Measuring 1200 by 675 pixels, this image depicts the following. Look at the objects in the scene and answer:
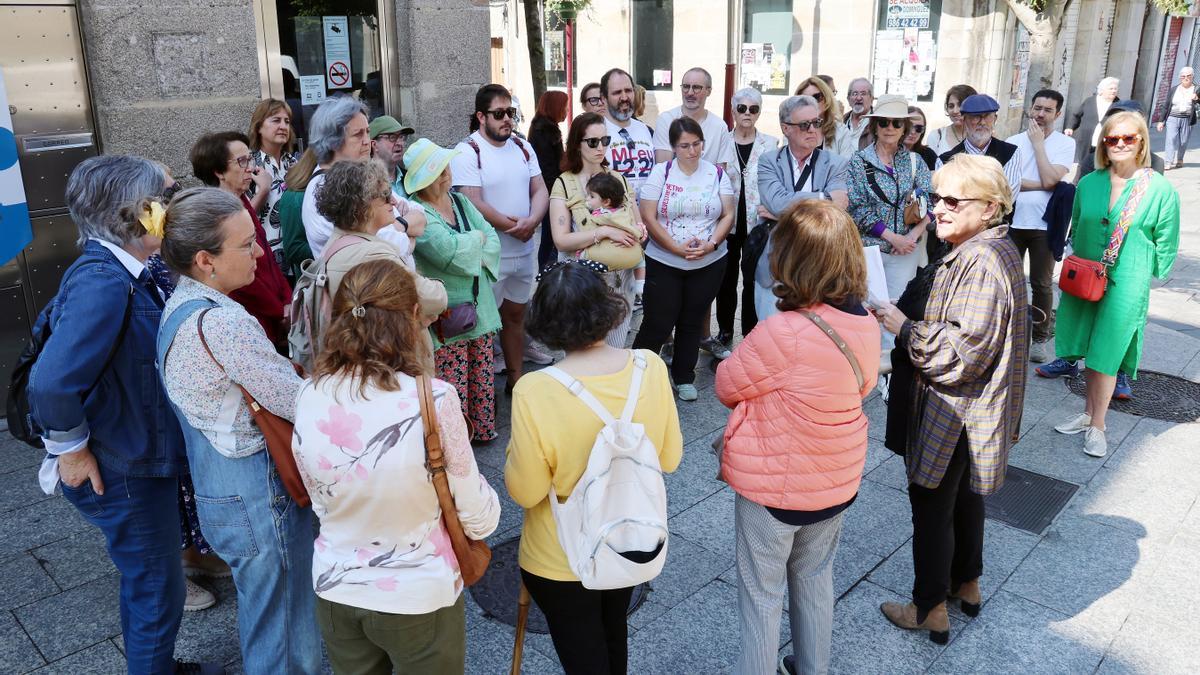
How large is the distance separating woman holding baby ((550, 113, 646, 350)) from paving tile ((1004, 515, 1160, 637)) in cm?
250

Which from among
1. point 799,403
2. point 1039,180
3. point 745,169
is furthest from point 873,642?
point 1039,180

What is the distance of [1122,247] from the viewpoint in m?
5.13

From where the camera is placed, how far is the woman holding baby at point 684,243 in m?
5.61

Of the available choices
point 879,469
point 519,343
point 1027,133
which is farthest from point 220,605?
point 1027,133

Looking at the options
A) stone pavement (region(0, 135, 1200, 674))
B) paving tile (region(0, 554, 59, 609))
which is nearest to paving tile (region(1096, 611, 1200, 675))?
stone pavement (region(0, 135, 1200, 674))

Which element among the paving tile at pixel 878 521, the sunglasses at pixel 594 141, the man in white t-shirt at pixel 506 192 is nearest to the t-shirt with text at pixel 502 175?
the man in white t-shirt at pixel 506 192

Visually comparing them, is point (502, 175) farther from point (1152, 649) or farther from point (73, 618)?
point (1152, 649)

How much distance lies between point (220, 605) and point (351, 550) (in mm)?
1761

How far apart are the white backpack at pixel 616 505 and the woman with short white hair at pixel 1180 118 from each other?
17.1m

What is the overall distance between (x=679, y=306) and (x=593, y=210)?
923 mm

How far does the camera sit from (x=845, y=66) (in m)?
16.2

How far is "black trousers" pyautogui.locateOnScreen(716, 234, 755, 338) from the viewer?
6.22 m

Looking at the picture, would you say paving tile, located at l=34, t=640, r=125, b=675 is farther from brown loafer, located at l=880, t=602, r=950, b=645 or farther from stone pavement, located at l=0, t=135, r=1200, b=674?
brown loafer, located at l=880, t=602, r=950, b=645

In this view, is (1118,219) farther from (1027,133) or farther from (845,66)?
(845,66)
